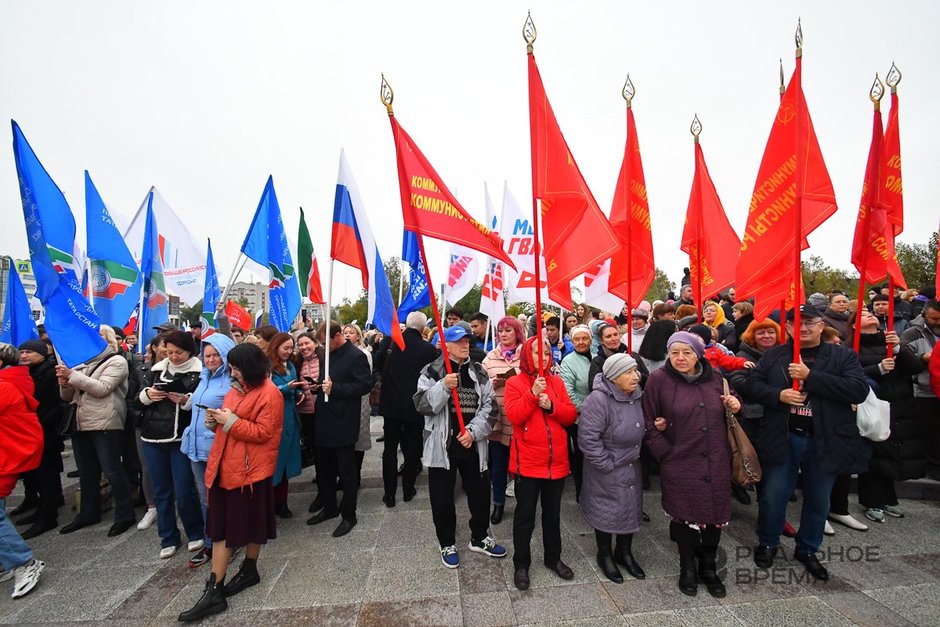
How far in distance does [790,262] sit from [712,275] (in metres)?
1.87

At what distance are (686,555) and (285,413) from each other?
406 cm

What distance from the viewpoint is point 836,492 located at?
4301 mm

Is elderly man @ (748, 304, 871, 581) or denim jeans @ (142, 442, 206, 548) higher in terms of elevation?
elderly man @ (748, 304, 871, 581)

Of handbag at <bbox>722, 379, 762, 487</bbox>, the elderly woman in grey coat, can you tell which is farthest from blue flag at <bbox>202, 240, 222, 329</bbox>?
handbag at <bbox>722, 379, 762, 487</bbox>

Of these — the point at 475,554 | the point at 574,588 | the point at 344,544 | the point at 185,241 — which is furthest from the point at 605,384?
the point at 185,241

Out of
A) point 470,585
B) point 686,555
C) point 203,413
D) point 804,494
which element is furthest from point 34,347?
point 804,494

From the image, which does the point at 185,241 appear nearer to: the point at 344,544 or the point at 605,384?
the point at 344,544

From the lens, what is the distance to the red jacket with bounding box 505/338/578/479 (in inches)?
133

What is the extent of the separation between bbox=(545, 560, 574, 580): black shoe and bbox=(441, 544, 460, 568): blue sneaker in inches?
30.6

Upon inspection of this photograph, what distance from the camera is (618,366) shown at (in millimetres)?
3346

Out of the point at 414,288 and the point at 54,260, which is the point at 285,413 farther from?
the point at 54,260

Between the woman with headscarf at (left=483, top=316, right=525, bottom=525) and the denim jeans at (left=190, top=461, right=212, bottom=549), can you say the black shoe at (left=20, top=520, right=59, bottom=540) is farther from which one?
the woman with headscarf at (left=483, top=316, right=525, bottom=525)

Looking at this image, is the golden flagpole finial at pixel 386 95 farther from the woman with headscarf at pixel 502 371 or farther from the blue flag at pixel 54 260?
the blue flag at pixel 54 260

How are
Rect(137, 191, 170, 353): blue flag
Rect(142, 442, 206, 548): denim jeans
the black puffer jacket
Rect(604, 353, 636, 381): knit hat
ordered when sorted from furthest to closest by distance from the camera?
1. Rect(137, 191, 170, 353): blue flag
2. the black puffer jacket
3. Rect(142, 442, 206, 548): denim jeans
4. Rect(604, 353, 636, 381): knit hat
